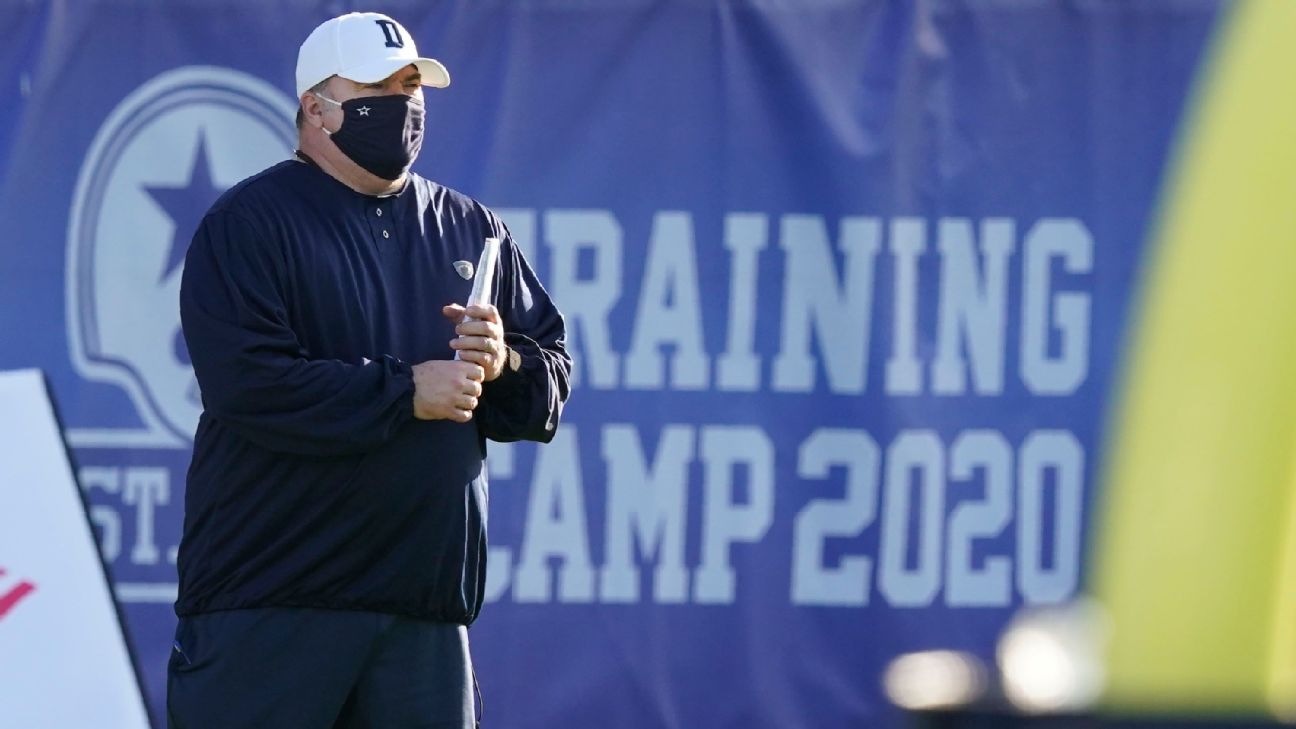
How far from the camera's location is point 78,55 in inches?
225

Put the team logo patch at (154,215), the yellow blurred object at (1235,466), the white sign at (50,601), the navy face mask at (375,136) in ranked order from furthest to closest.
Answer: the team logo patch at (154,215), the navy face mask at (375,136), the white sign at (50,601), the yellow blurred object at (1235,466)

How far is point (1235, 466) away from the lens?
8.80ft

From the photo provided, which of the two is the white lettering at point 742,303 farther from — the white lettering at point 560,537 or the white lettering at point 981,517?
the white lettering at point 981,517

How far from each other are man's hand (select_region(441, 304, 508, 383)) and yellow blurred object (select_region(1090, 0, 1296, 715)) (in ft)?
4.53

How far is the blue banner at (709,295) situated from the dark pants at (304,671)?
1656 mm

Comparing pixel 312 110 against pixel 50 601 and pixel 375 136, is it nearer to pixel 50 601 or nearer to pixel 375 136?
pixel 375 136

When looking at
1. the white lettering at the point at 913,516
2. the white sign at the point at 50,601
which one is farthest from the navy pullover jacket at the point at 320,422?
the white lettering at the point at 913,516

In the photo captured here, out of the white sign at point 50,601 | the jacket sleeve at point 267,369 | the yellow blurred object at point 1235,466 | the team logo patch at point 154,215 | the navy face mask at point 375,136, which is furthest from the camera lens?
the team logo patch at point 154,215

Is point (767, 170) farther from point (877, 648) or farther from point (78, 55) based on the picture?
point (78, 55)

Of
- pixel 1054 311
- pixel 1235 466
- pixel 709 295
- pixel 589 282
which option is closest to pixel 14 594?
pixel 1235 466

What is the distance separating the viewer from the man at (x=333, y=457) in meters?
3.90

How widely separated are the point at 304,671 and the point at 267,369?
1.80 ft

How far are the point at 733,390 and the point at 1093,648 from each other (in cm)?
313

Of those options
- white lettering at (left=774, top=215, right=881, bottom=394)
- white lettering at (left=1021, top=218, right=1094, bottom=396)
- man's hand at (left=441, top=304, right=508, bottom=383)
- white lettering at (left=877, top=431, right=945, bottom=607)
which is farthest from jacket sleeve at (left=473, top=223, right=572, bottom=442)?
white lettering at (left=1021, top=218, right=1094, bottom=396)
